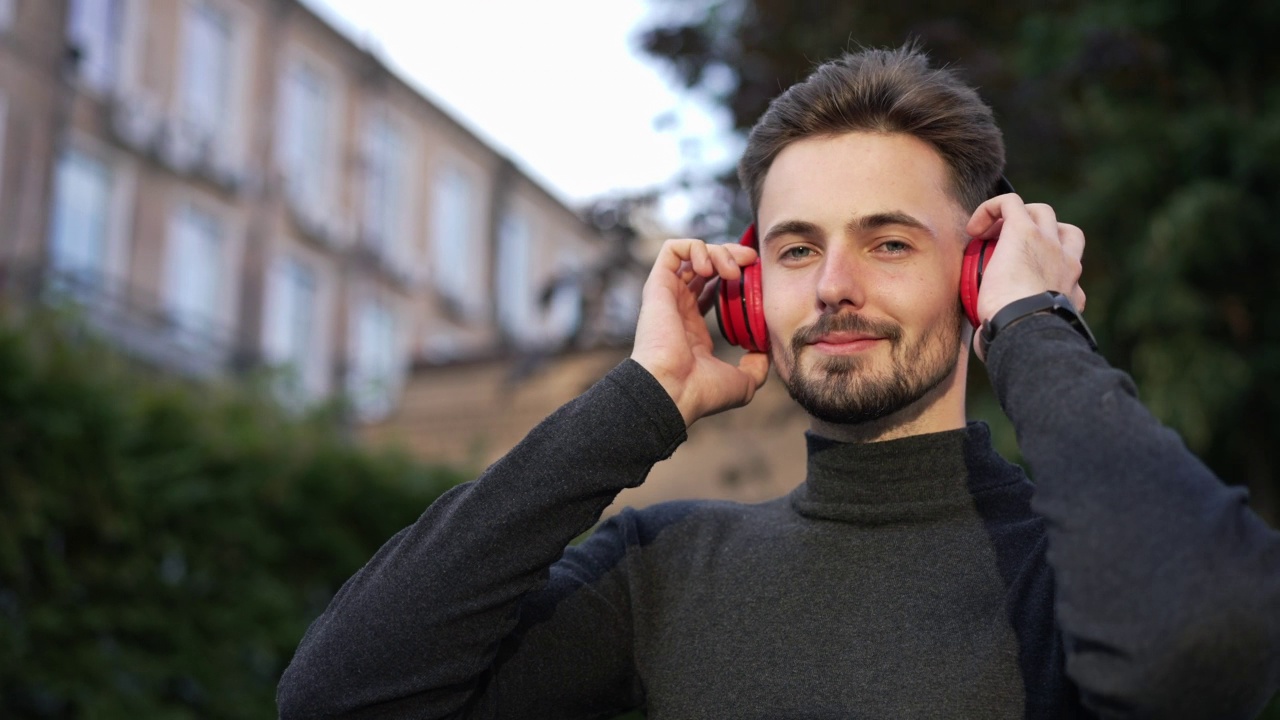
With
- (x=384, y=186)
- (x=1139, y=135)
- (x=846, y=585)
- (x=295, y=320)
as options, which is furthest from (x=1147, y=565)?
(x=384, y=186)

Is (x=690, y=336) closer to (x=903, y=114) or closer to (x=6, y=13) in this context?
(x=903, y=114)

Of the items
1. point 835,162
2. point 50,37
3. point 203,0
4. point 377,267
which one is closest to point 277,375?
point 835,162

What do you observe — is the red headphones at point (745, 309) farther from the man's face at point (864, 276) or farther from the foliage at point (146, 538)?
the foliage at point (146, 538)

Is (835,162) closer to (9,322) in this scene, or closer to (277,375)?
(9,322)

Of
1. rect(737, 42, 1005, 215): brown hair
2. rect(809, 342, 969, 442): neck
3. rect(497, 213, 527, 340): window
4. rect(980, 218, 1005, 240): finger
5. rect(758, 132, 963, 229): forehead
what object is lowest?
rect(809, 342, 969, 442): neck

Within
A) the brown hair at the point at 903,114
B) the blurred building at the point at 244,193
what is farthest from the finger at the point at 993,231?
the blurred building at the point at 244,193

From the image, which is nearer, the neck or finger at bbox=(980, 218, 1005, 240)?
finger at bbox=(980, 218, 1005, 240)

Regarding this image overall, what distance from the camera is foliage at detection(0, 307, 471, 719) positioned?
571 centimetres

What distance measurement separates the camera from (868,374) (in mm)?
2406

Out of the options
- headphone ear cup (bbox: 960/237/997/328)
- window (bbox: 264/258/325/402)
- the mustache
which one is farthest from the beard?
window (bbox: 264/258/325/402)

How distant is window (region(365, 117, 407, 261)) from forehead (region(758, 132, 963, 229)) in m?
23.2

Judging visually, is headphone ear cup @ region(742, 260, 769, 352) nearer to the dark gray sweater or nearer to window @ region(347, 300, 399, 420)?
the dark gray sweater

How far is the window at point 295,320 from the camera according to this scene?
75.2ft

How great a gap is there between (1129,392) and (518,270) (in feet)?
97.3
